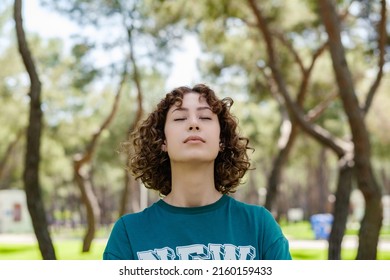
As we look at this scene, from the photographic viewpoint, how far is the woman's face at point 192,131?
1994mm

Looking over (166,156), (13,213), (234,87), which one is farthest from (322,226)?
(13,213)

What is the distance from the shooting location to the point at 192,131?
2.00 metres

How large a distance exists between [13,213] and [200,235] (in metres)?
37.2

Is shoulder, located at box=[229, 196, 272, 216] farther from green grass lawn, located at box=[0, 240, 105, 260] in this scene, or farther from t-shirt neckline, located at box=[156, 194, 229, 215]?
green grass lawn, located at box=[0, 240, 105, 260]

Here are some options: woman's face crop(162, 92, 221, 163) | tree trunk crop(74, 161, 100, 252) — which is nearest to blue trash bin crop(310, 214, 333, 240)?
tree trunk crop(74, 161, 100, 252)

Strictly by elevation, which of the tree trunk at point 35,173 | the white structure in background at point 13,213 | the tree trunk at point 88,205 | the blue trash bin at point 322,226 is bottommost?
the white structure in background at point 13,213

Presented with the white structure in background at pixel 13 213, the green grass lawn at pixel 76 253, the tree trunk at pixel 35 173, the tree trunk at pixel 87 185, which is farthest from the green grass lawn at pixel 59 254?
the white structure in background at pixel 13 213

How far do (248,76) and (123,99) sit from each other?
1140 cm

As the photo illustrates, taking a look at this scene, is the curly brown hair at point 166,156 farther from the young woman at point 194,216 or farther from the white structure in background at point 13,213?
the white structure in background at point 13,213

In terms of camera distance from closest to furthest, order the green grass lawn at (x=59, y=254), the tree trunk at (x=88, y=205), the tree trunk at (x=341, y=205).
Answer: the tree trunk at (x=341, y=205), the green grass lawn at (x=59, y=254), the tree trunk at (x=88, y=205)

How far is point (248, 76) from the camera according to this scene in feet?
59.5

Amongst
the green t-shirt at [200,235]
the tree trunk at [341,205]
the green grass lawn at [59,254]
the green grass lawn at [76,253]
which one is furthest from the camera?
the green grass lawn at [59,254]

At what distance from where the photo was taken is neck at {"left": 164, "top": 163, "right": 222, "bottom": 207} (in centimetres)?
200

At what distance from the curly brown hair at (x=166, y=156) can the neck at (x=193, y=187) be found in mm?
224
